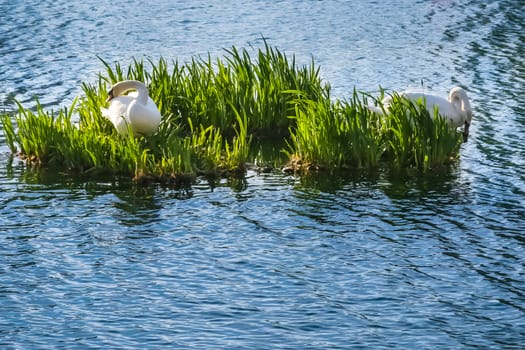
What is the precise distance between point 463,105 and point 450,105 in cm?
35

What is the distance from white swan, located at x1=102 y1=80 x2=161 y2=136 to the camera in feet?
38.4

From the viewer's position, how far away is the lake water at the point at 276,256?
7.68 meters

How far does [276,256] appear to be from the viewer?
9.20 m

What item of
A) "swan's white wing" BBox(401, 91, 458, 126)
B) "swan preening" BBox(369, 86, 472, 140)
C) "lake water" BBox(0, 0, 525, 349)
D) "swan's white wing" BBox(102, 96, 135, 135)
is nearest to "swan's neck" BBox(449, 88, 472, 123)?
"swan preening" BBox(369, 86, 472, 140)

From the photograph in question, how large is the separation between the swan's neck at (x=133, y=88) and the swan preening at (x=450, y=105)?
7.69ft

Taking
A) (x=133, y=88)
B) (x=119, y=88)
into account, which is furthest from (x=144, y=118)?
(x=119, y=88)

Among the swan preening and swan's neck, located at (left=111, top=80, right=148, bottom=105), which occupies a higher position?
swan's neck, located at (left=111, top=80, right=148, bottom=105)

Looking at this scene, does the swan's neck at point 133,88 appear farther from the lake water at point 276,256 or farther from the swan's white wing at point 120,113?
the lake water at point 276,256

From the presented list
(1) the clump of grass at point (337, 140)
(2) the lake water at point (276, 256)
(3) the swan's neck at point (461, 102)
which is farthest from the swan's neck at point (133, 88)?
(3) the swan's neck at point (461, 102)

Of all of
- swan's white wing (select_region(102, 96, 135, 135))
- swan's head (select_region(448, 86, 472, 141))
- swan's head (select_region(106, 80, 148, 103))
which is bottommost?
swan's head (select_region(448, 86, 472, 141))

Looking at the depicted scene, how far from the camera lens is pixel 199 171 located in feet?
38.0

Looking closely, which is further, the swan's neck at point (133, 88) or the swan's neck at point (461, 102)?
the swan's neck at point (461, 102)

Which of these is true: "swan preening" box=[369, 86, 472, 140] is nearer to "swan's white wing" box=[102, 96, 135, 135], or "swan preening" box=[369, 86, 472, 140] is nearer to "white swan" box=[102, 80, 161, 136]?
"white swan" box=[102, 80, 161, 136]

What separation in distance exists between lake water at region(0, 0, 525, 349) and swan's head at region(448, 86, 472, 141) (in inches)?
5.6
